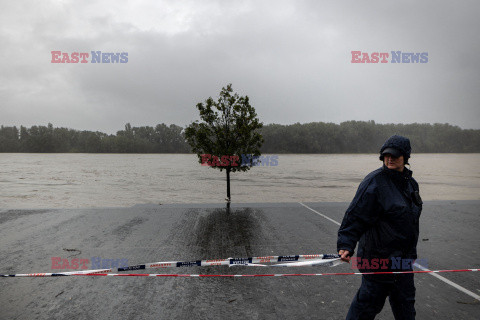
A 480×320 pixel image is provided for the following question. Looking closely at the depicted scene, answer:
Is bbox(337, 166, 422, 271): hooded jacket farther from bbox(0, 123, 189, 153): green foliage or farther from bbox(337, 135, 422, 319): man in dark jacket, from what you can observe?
bbox(0, 123, 189, 153): green foliage

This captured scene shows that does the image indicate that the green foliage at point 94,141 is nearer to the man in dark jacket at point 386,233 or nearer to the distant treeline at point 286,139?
the distant treeline at point 286,139

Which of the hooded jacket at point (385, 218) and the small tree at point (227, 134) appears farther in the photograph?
the small tree at point (227, 134)

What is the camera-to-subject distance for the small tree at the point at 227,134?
12281 mm

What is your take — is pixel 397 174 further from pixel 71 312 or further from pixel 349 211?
pixel 71 312

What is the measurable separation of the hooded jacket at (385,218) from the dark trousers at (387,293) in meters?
0.18

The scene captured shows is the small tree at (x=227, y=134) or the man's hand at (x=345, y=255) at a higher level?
the small tree at (x=227, y=134)

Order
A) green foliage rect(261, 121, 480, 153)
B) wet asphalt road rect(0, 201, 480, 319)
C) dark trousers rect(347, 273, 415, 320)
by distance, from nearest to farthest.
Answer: dark trousers rect(347, 273, 415, 320) → wet asphalt road rect(0, 201, 480, 319) → green foliage rect(261, 121, 480, 153)

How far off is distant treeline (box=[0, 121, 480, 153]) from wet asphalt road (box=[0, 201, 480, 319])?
10743cm

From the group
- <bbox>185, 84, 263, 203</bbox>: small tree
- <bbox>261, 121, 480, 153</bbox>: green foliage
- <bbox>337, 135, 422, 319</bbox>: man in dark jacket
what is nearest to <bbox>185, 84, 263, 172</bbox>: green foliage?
<bbox>185, 84, 263, 203</bbox>: small tree

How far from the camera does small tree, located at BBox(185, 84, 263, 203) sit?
1228cm

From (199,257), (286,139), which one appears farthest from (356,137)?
(199,257)

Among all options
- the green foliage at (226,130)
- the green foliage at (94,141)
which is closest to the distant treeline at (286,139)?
the green foliage at (94,141)

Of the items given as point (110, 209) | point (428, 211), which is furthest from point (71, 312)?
point (428, 211)

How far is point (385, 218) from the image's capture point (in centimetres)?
256
